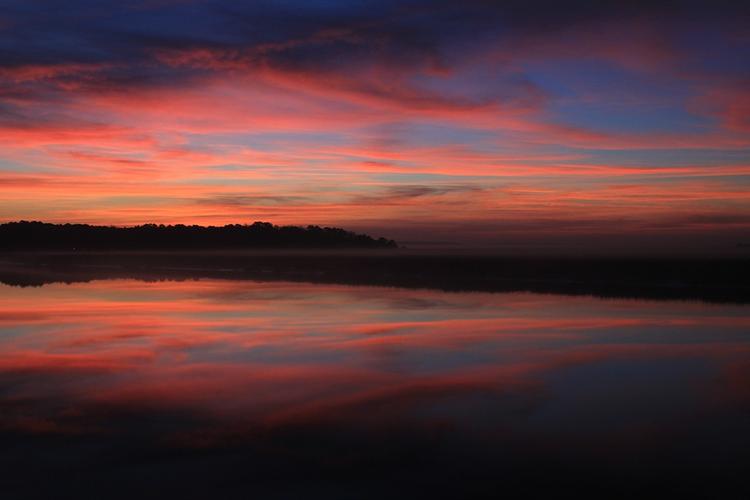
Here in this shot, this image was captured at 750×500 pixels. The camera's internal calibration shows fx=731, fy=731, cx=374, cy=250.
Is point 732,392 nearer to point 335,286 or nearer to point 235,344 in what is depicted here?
point 235,344

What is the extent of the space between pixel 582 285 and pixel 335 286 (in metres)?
12.4

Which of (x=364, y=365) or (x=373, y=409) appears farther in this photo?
A: (x=364, y=365)

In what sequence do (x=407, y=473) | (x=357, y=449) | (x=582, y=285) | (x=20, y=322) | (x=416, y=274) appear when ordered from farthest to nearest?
(x=416, y=274) < (x=582, y=285) < (x=20, y=322) < (x=357, y=449) < (x=407, y=473)

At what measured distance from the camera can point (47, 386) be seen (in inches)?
425

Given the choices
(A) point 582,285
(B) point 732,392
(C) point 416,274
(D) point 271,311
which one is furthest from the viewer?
(C) point 416,274

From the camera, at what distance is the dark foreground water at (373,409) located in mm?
6805

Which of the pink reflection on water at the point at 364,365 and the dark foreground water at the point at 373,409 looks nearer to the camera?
the dark foreground water at the point at 373,409

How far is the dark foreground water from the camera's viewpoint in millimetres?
6805

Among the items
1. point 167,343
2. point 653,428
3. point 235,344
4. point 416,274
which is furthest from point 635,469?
point 416,274

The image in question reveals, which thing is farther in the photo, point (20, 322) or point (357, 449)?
point (20, 322)

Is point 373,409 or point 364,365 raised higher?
point 364,365

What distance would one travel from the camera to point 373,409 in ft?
31.2

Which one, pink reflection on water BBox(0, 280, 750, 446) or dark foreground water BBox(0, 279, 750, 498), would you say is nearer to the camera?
dark foreground water BBox(0, 279, 750, 498)

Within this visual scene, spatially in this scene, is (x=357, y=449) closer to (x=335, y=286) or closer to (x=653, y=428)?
(x=653, y=428)
